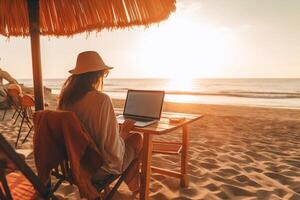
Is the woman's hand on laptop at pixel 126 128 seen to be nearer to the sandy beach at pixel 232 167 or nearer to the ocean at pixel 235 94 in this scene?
the sandy beach at pixel 232 167

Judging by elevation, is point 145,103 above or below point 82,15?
below

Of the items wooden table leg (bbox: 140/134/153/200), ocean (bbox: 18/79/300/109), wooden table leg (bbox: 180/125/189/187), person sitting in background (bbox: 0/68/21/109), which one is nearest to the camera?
wooden table leg (bbox: 140/134/153/200)

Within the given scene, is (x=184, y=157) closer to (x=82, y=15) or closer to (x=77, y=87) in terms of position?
(x=77, y=87)

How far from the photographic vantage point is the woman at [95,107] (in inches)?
75.2

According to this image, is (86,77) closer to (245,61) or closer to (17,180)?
(17,180)

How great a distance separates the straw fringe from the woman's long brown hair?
3.54 feet

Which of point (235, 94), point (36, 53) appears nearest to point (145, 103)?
point (36, 53)

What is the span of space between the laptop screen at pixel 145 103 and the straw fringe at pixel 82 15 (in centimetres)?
84

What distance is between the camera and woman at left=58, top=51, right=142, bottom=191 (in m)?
1.91

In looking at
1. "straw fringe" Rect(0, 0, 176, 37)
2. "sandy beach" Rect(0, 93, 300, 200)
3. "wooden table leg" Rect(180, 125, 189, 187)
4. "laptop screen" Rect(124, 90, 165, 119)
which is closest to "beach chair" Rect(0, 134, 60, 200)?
"sandy beach" Rect(0, 93, 300, 200)

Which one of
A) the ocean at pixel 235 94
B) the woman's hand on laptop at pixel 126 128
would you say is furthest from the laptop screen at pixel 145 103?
the ocean at pixel 235 94

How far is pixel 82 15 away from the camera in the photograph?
10.5 feet

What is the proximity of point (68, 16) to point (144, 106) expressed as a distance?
5.18 feet

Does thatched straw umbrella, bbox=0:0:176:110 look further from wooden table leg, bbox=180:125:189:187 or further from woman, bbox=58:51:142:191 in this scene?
wooden table leg, bbox=180:125:189:187
